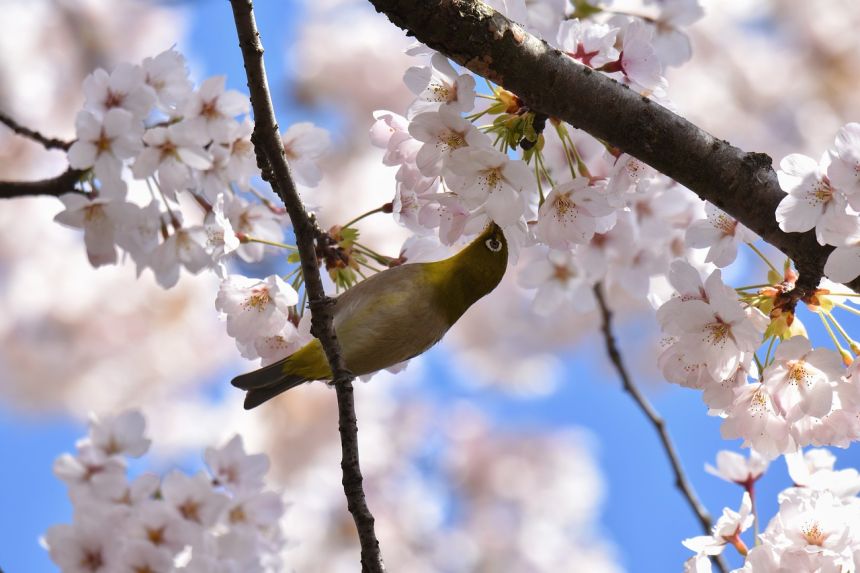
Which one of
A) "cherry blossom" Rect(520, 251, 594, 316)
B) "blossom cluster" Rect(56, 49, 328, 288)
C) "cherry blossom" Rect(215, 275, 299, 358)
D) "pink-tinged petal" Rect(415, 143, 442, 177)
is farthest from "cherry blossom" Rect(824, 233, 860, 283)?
"blossom cluster" Rect(56, 49, 328, 288)

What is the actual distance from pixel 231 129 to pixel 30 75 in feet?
18.6

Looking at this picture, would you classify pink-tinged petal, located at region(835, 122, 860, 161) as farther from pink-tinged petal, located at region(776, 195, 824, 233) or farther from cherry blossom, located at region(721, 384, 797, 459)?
cherry blossom, located at region(721, 384, 797, 459)

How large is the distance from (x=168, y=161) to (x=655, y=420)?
5.39ft

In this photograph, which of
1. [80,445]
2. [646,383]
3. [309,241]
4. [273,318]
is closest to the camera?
[309,241]

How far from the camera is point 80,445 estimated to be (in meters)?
2.94

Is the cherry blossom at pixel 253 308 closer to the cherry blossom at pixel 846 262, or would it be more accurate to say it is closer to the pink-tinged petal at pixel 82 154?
the pink-tinged petal at pixel 82 154

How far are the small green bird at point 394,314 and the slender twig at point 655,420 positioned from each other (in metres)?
0.84

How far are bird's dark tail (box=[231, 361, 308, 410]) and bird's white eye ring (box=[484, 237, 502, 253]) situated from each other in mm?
543

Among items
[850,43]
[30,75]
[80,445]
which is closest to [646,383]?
[850,43]

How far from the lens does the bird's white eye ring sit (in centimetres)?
227

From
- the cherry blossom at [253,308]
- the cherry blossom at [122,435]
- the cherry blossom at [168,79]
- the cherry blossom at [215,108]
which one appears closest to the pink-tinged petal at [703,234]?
the cherry blossom at [253,308]

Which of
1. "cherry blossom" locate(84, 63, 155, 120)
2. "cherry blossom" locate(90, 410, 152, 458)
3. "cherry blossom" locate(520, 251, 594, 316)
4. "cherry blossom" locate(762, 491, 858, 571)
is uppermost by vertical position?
"cherry blossom" locate(84, 63, 155, 120)

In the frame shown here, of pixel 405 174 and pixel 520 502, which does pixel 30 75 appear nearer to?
pixel 520 502

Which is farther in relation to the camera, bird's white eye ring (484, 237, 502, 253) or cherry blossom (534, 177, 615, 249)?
bird's white eye ring (484, 237, 502, 253)
